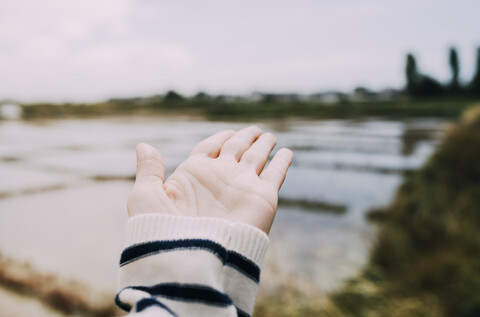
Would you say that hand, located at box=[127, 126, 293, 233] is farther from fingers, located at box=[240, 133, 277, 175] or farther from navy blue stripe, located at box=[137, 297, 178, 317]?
navy blue stripe, located at box=[137, 297, 178, 317]

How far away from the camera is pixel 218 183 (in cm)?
156

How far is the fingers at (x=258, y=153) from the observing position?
5.48 feet

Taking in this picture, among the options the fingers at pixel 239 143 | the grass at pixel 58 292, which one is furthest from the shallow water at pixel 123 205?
the fingers at pixel 239 143

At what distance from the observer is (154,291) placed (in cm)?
Result: 114

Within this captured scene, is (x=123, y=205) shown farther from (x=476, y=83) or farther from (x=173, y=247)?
(x=476, y=83)

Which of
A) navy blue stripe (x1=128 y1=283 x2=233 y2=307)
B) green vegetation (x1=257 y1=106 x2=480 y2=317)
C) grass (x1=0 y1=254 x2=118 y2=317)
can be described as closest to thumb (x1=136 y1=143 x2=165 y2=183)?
navy blue stripe (x1=128 y1=283 x2=233 y2=307)

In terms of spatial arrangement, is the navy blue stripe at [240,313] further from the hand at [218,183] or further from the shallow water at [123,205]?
the shallow water at [123,205]

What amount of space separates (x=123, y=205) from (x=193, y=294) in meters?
10.0

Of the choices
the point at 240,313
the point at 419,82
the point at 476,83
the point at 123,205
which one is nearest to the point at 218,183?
the point at 240,313

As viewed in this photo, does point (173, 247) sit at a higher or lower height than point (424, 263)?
higher

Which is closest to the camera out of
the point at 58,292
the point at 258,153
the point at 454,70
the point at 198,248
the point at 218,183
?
the point at 198,248

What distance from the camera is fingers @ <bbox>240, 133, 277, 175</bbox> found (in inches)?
65.7

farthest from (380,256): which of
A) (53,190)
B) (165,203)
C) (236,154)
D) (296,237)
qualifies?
(53,190)

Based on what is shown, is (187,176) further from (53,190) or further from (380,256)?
(53,190)
